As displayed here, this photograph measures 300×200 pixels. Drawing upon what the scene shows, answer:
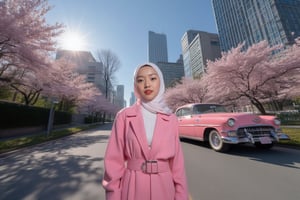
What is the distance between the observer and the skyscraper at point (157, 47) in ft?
496

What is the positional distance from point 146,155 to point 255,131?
14.4ft

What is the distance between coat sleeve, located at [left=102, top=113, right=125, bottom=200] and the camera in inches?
35.9

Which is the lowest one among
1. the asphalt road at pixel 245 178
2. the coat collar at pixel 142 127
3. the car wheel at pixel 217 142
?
the asphalt road at pixel 245 178

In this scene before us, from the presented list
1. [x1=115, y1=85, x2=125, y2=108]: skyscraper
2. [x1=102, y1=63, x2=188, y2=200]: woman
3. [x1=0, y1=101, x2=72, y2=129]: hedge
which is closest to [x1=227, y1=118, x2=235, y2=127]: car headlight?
[x1=102, y1=63, x2=188, y2=200]: woman

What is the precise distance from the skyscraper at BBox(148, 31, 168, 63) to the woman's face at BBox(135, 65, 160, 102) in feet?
502

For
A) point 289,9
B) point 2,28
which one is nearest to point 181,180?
point 2,28

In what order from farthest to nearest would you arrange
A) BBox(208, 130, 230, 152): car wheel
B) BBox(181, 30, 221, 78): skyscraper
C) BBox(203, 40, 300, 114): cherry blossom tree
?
BBox(181, 30, 221, 78): skyscraper < BBox(203, 40, 300, 114): cherry blossom tree < BBox(208, 130, 230, 152): car wheel

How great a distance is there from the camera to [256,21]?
56.4 meters

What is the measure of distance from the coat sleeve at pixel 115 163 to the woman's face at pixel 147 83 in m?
0.29

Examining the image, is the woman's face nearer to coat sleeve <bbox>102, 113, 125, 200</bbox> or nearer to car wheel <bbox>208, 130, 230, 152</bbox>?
coat sleeve <bbox>102, 113, 125, 200</bbox>

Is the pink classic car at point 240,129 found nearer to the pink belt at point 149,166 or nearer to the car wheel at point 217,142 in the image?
the car wheel at point 217,142

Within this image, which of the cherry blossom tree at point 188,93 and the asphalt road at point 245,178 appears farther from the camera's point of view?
the cherry blossom tree at point 188,93

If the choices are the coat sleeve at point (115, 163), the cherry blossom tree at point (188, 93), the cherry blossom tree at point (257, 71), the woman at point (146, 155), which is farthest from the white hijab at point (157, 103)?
the cherry blossom tree at point (188, 93)

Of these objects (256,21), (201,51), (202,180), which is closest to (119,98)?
(201,51)
